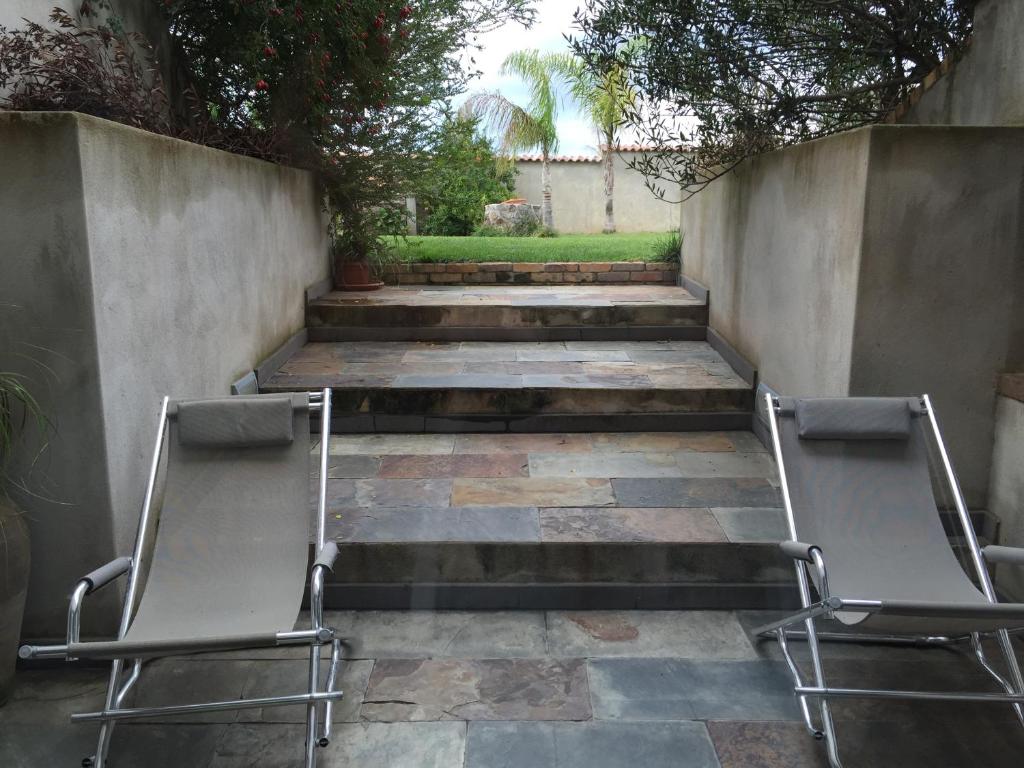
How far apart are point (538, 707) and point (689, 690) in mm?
522

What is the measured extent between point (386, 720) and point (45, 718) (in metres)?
1.12

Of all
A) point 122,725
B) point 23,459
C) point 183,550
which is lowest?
point 122,725

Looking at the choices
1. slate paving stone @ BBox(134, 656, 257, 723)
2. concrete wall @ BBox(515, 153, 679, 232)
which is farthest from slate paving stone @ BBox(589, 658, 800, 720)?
concrete wall @ BBox(515, 153, 679, 232)

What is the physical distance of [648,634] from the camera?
311cm

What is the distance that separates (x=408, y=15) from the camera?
5305mm

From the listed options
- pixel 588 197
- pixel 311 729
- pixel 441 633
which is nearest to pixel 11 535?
pixel 311 729

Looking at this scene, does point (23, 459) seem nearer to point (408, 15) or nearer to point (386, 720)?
point (386, 720)

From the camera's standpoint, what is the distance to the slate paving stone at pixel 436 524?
3.37 meters

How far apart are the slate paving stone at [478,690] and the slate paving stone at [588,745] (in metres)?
0.06

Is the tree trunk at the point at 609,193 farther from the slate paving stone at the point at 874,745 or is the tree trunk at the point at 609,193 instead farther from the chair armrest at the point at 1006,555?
the slate paving stone at the point at 874,745

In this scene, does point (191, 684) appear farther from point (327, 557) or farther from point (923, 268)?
point (923, 268)

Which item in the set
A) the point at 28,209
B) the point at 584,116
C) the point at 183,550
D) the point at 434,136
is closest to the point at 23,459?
the point at 183,550

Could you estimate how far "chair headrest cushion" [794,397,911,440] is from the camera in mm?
3045

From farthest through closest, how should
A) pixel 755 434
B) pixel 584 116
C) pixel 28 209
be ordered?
1. pixel 584 116
2. pixel 755 434
3. pixel 28 209
